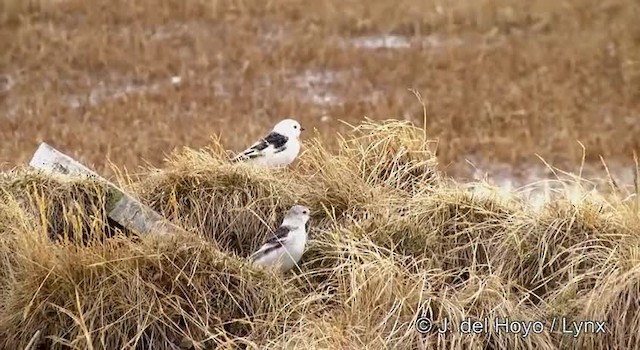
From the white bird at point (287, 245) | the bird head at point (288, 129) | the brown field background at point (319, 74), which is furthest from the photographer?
the brown field background at point (319, 74)

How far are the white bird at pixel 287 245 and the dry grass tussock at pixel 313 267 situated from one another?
10cm

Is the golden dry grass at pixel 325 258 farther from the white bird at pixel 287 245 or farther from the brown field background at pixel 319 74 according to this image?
the brown field background at pixel 319 74

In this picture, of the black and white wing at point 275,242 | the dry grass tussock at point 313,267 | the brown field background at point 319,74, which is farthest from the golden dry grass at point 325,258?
the brown field background at point 319,74

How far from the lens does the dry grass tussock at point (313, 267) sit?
434cm

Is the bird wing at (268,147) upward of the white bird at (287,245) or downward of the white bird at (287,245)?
downward

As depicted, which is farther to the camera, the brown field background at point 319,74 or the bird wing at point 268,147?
the brown field background at point 319,74

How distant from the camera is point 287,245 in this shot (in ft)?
15.2

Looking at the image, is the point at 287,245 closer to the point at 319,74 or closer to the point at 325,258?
the point at 325,258

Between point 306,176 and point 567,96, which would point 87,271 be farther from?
point 567,96

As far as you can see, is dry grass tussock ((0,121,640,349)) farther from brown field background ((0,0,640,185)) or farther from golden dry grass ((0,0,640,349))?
brown field background ((0,0,640,185))

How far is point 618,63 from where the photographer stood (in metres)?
13.9

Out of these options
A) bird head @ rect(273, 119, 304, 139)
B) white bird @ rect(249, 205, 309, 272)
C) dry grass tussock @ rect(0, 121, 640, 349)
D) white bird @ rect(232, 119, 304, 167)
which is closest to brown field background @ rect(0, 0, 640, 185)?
bird head @ rect(273, 119, 304, 139)

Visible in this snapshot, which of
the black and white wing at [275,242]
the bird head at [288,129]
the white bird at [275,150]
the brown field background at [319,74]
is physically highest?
the black and white wing at [275,242]

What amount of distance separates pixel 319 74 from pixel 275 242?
953cm
